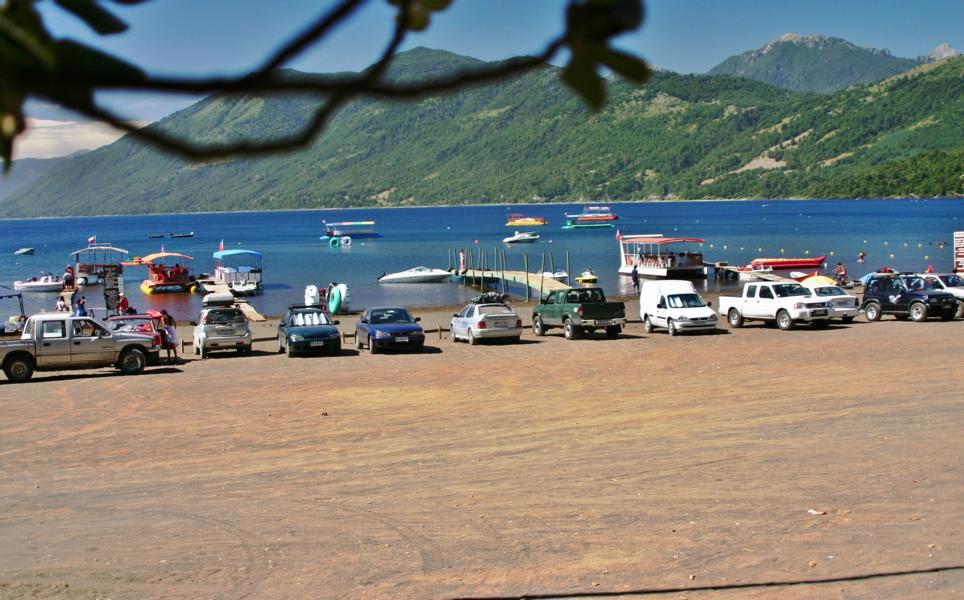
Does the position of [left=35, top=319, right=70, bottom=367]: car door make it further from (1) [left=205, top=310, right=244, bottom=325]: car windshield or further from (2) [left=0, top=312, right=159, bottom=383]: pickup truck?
(1) [left=205, top=310, right=244, bottom=325]: car windshield

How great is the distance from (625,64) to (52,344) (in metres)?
25.3

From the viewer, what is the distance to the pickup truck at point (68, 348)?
24156mm

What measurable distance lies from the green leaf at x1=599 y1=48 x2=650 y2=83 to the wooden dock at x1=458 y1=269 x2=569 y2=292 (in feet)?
163

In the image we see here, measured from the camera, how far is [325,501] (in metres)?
11.8

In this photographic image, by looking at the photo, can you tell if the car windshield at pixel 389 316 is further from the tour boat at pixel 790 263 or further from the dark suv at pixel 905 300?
the tour boat at pixel 790 263

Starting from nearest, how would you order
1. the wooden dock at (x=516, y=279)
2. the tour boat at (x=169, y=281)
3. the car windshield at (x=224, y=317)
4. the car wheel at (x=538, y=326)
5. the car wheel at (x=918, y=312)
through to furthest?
→ 1. the car windshield at (x=224, y=317)
2. the car wheel at (x=918, y=312)
3. the car wheel at (x=538, y=326)
4. the wooden dock at (x=516, y=279)
5. the tour boat at (x=169, y=281)

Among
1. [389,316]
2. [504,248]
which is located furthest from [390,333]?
[504,248]

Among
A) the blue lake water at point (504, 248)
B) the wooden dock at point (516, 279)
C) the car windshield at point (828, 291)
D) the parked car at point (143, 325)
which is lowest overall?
the parked car at point (143, 325)

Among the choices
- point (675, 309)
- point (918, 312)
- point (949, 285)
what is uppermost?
point (949, 285)

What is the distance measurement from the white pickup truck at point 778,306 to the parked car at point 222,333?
15524 mm

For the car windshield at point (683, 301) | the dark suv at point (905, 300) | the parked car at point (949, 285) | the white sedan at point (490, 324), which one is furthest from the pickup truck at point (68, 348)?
the parked car at point (949, 285)

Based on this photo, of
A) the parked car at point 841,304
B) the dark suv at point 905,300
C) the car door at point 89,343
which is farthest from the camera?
the dark suv at point 905,300

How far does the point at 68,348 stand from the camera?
24.6 metres

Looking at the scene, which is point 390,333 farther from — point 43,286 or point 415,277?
point 43,286
